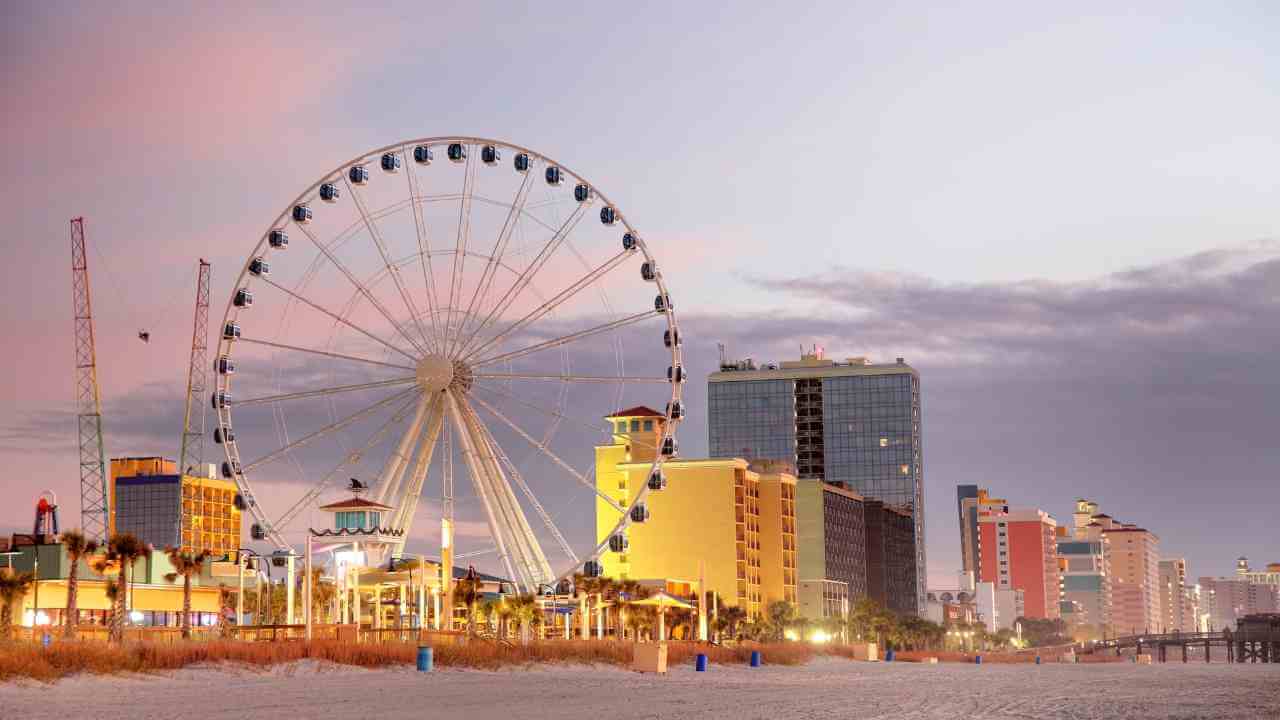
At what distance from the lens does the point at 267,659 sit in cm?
5688

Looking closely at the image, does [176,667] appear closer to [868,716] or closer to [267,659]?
[267,659]

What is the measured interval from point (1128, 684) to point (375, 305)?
37433 mm

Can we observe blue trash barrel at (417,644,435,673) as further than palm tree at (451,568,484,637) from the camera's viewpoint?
No

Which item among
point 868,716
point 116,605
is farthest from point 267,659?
point 116,605

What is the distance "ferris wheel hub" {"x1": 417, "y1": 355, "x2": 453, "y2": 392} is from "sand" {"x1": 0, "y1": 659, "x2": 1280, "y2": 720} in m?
15.7

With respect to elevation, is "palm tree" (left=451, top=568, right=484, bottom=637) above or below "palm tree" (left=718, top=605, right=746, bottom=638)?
above

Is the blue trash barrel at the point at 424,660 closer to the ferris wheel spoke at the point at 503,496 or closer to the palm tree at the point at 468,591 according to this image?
the ferris wheel spoke at the point at 503,496

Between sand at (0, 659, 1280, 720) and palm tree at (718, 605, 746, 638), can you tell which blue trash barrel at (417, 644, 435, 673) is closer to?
sand at (0, 659, 1280, 720)

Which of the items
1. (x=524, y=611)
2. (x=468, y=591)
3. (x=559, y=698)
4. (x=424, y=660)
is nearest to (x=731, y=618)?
(x=524, y=611)

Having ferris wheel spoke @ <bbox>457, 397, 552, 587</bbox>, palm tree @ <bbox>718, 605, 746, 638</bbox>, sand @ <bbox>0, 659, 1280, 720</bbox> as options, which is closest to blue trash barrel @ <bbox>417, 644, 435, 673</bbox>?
sand @ <bbox>0, 659, 1280, 720</bbox>

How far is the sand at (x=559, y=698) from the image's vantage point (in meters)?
41.6

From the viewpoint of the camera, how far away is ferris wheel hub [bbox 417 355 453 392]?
77.8 meters

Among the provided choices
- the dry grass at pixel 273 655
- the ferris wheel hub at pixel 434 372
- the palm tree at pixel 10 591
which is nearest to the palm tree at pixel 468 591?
the dry grass at pixel 273 655

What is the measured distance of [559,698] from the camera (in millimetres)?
50312
